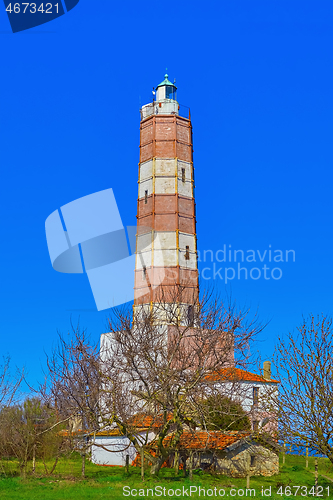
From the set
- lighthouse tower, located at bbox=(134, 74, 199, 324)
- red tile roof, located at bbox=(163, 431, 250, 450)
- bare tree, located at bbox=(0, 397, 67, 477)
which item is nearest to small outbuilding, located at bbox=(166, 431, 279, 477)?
red tile roof, located at bbox=(163, 431, 250, 450)

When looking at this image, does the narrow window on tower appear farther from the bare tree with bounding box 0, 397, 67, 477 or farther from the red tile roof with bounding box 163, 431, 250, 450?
the bare tree with bounding box 0, 397, 67, 477

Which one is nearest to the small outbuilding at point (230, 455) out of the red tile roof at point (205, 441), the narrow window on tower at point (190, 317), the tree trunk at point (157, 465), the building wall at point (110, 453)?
the red tile roof at point (205, 441)

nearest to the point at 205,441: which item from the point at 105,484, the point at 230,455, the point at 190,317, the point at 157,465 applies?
the point at 230,455

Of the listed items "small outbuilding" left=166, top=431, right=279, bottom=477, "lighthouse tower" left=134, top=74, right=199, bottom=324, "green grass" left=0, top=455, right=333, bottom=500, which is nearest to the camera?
"green grass" left=0, top=455, right=333, bottom=500

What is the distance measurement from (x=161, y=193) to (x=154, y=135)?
19.2ft

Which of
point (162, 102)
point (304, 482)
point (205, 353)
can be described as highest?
point (162, 102)

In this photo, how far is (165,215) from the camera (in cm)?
4147

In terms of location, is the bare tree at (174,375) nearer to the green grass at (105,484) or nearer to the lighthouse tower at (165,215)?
the green grass at (105,484)

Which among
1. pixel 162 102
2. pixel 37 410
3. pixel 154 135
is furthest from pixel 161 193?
pixel 37 410

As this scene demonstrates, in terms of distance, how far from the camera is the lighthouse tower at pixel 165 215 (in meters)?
40.2

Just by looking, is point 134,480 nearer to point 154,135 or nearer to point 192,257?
point 192,257

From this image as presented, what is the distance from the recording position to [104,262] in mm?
40875

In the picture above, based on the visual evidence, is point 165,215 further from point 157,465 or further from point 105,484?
point 105,484

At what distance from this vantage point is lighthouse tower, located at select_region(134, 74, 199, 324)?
40.2 metres
